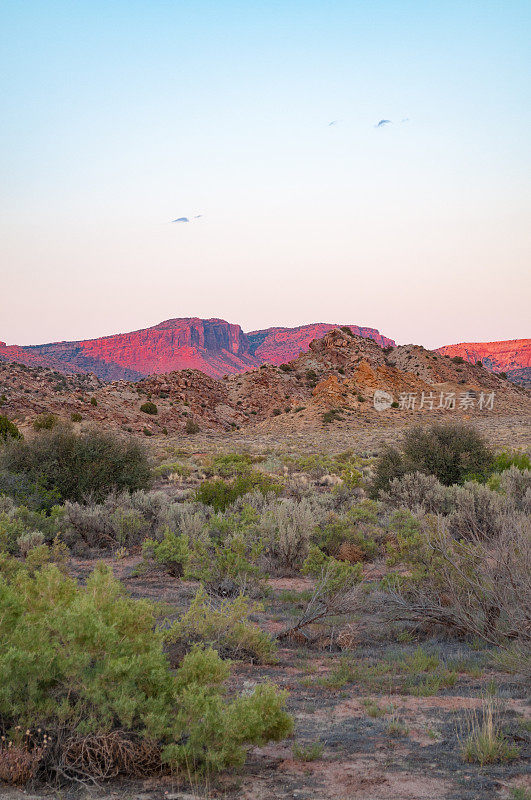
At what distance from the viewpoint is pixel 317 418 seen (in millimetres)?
45719

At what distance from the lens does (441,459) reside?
46.4 feet

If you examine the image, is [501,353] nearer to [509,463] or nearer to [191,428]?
[191,428]

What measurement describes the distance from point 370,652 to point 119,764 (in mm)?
3191

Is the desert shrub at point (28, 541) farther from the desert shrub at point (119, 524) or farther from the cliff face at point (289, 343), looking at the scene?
the cliff face at point (289, 343)

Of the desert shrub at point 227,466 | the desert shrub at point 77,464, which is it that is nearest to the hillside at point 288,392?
the desert shrub at point 227,466

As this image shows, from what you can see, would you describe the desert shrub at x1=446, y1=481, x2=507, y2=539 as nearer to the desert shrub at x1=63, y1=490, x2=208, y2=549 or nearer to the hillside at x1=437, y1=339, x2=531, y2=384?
the desert shrub at x1=63, y1=490, x2=208, y2=549

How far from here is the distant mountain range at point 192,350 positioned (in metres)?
169

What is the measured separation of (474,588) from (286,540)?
12.8 ft

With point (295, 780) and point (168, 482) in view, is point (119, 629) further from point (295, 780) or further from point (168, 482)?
point (168, 482)

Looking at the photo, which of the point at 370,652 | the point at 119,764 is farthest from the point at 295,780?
the point at 370,652

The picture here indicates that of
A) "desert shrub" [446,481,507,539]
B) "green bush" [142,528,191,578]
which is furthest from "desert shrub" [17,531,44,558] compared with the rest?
"desert shrub" [446,481,507,539]
